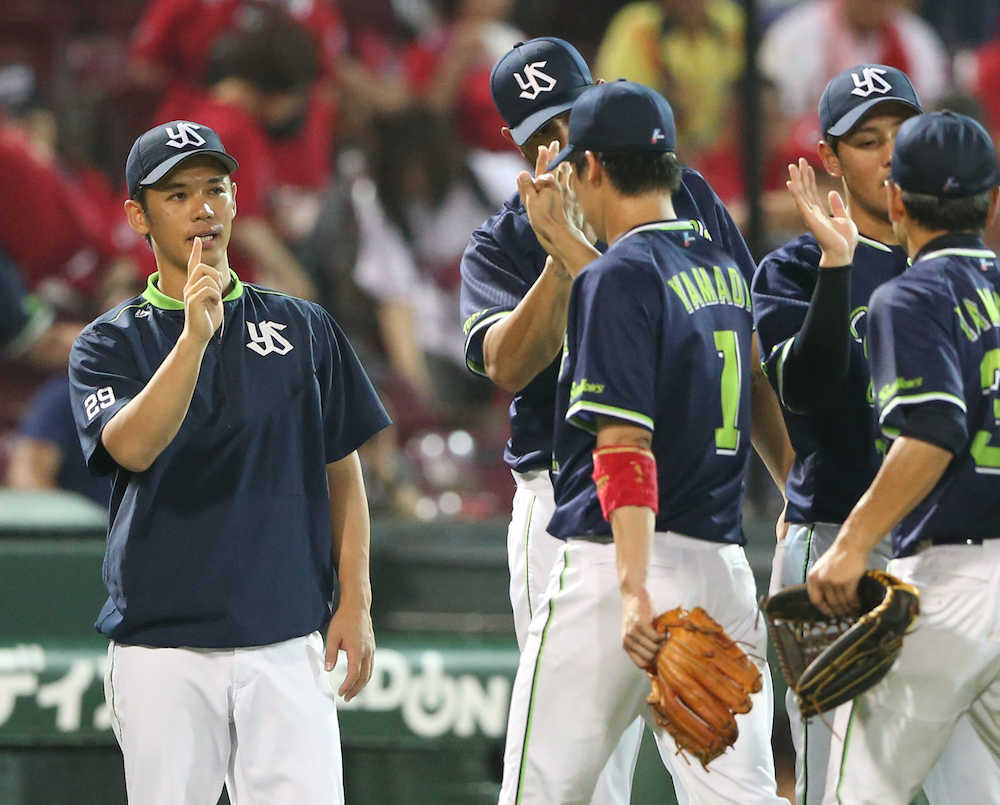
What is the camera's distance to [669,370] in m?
3.08

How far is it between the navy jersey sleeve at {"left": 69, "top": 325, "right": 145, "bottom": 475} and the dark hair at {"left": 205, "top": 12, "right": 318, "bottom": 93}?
4.28 meters

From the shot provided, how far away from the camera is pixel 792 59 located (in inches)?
320

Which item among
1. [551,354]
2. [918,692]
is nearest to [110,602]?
[551,354]

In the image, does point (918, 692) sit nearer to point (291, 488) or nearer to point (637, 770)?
point (291, 488)

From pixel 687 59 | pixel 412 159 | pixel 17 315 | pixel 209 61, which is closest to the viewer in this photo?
pixel 17 315

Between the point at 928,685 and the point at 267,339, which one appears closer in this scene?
the point at 928,685

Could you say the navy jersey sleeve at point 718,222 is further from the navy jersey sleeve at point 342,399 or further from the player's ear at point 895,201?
the navy jersey sleeve at point 342,399

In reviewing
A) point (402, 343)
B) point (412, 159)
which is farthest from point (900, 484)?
point (412, 159)

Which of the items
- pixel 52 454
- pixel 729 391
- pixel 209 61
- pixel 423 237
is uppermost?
pixel 209 61

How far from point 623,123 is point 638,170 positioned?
105mm

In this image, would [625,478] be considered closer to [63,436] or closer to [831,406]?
[831,406]

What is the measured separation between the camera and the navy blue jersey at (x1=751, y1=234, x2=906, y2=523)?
3533mm

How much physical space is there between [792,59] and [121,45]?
3.37m

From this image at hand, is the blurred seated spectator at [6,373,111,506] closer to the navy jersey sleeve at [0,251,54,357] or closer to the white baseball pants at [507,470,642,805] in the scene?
the navy jersey sleeve at [0,251,54,357]
